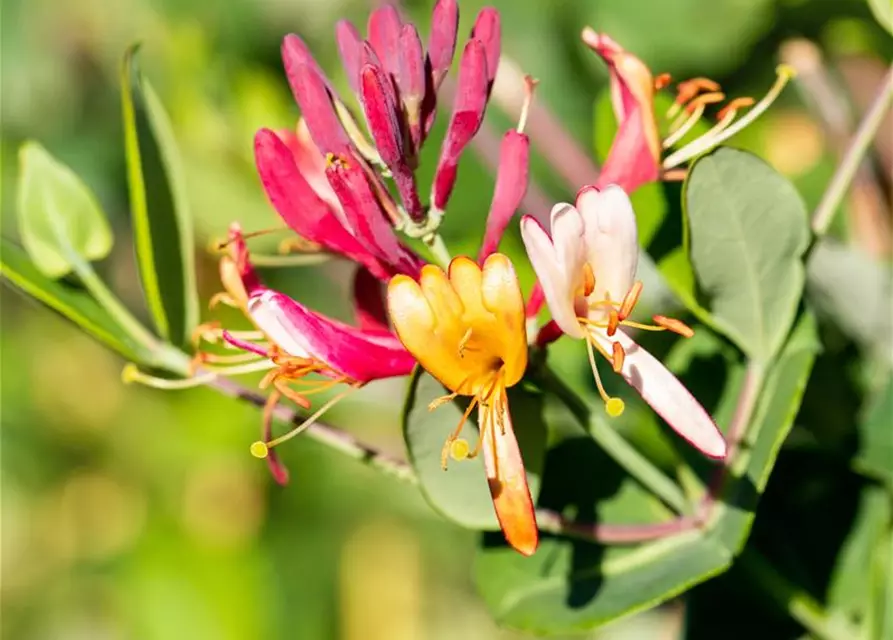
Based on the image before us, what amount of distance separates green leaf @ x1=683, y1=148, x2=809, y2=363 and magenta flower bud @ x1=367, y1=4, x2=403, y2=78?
19 centimetres

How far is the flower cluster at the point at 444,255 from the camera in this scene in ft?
1.82

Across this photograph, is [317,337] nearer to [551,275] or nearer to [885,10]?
[551,275]

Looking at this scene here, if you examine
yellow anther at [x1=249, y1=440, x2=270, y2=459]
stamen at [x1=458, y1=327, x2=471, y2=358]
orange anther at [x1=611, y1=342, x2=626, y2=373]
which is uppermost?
stamen at [x1=458, y1=327, x2=471, y2=358]

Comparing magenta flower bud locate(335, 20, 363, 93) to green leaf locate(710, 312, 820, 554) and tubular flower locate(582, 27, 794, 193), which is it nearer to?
tubular flower locate(582, 27, 794, 193)

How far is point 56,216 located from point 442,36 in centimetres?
37

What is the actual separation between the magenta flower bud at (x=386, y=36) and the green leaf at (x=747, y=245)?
194 mm

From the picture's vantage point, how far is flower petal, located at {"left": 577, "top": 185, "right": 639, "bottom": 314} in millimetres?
555

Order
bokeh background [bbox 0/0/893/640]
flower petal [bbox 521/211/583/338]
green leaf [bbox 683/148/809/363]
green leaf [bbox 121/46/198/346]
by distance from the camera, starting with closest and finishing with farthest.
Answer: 1. flower petal [bbox 521/211/583/338]
2. green leaf [bbox 683/148/809/363]
3. green leaf [bbox 121/46/198/346]
4. bokeh background [bbox 0/0/893/640]

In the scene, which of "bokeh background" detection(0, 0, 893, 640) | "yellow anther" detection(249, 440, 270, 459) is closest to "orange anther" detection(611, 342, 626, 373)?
"yellow anther" detection(249, 440, 270, 459)

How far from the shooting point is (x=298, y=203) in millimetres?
625

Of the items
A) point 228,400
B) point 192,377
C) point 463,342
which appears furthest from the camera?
point 228,400

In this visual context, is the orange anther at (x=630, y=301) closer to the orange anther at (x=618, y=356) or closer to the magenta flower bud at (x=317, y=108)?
the orange anther at (x=618, y=356)

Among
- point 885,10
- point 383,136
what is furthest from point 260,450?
point 885,10

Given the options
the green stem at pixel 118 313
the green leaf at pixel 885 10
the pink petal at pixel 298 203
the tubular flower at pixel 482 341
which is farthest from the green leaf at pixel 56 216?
the green leaf at pixel 885 10
